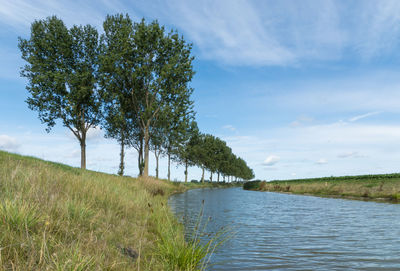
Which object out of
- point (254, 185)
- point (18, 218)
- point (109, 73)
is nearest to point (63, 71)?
point (109, 73)

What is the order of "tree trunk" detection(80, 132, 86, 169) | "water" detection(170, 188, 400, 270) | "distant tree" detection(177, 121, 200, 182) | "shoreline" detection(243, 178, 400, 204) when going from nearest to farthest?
"water" detection(170, 188, 400, 270) < "shoreline" detection(243, 178, 400, 204) < "tree trunk" detection(80, 132, 86, 169) < "distant tree" detection(177, 121, 200, 182)

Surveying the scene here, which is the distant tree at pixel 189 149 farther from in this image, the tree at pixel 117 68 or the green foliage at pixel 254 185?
the tree at pixel 117 68

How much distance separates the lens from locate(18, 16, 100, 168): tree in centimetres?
2936

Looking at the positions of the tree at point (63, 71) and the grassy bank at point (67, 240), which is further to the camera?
the tree at point (63, 71)

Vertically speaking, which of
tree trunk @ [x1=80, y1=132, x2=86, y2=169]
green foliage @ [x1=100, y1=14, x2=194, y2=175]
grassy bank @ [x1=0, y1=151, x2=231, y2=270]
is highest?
green foliage @ [x1=100, y1=14, x2=194, y2=175]

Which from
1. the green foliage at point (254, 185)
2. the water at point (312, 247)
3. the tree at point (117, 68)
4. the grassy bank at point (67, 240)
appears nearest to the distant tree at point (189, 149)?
the green foliage at point (254, 185)

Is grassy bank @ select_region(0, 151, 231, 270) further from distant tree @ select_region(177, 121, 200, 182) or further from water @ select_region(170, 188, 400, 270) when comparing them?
distant tree @ select_region(177, 121, 200, 182)

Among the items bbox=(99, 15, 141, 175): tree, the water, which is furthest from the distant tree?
the water

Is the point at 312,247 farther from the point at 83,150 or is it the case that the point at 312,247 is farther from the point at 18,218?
the point at 83,150

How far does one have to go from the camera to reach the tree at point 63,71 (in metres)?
29.4

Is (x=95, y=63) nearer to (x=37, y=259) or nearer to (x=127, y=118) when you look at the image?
(x=127, y=118)

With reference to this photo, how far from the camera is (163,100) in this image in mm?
29641

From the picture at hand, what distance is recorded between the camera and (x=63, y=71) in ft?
97.7

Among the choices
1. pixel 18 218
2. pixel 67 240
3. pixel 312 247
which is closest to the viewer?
pixel 18 218
